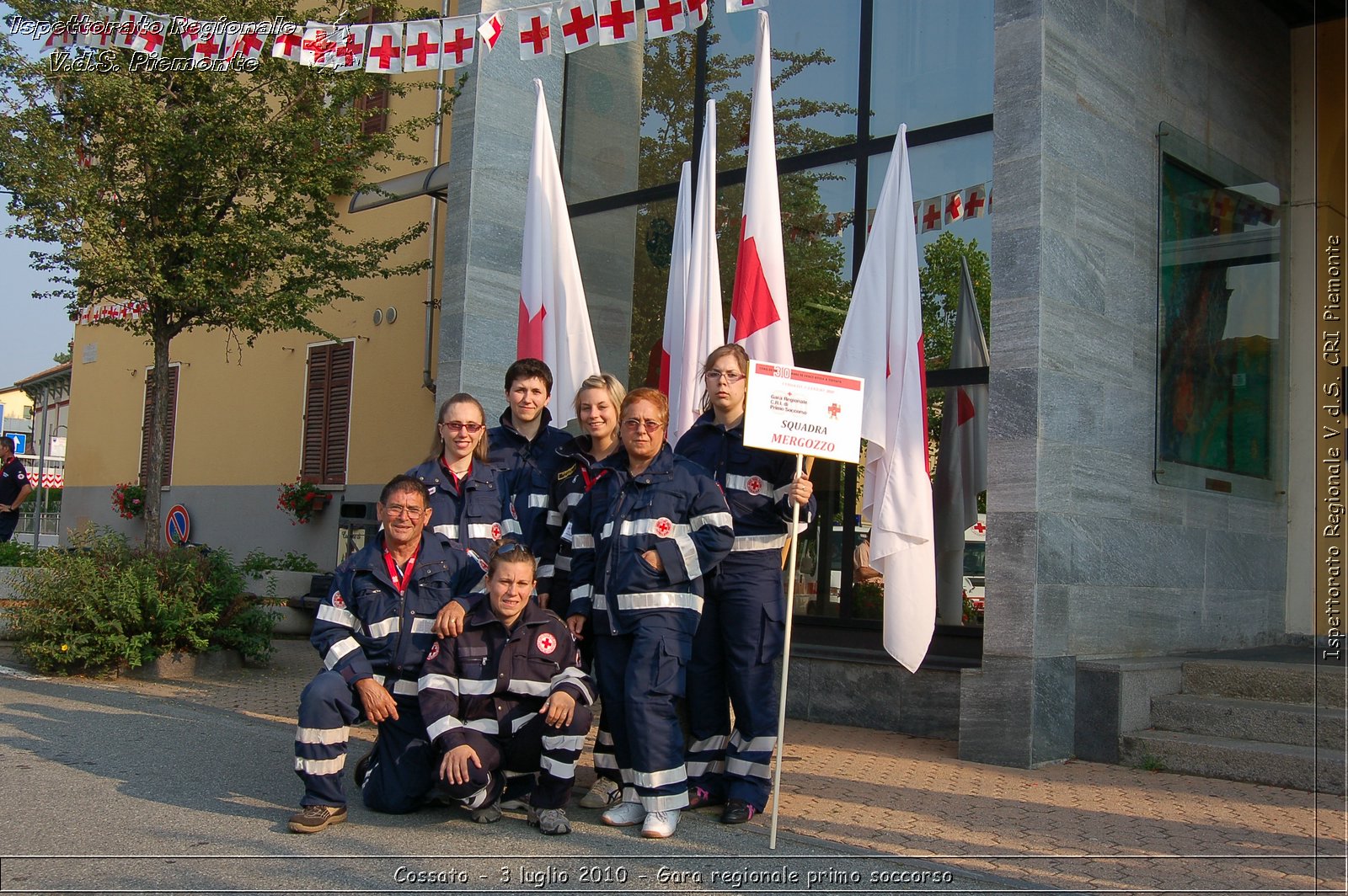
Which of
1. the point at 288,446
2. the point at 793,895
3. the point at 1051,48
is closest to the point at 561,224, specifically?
the point at 1051,48

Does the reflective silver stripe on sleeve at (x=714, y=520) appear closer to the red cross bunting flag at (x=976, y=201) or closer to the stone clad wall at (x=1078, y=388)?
the stone clad wall at (x=1078, y=388)

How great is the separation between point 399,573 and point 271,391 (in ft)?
40.0

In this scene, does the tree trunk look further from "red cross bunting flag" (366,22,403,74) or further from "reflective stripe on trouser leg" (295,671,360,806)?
"reflective stripe on trouser leg" (295,671,360,806)

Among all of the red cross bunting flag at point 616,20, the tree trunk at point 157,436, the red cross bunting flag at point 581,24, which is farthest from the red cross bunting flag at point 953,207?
the tree trunk at point 157,436

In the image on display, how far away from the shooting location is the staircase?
6664 millimetres

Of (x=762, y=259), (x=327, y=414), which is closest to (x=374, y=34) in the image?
(x=762, y=259)

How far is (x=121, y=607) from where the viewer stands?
8812 millimetres

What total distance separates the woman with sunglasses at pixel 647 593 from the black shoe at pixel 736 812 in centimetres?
33

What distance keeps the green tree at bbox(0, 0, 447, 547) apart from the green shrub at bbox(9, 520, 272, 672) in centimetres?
91

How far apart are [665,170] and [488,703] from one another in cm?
675

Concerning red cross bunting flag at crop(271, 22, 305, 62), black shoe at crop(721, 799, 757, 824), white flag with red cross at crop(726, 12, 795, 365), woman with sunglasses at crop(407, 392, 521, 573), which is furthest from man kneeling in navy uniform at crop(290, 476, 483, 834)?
red cross bunting flag at crop(271, 22, 305, 62)

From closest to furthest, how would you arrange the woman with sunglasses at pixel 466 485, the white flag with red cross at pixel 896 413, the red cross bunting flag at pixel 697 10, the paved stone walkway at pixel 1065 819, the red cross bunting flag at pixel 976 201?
the paved stone walkway at pixel 1065 819 → the woman with sunglasses at pixel 466 485 → the white flag with red cross at pixel 896 413 → the red cross bunting flag at pixel 697 10 → the red cross bunting flag at pixel 976 201

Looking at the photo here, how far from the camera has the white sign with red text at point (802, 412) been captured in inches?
204

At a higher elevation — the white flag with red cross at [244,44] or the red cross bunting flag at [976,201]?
the white flag with red cross at [244,44]
